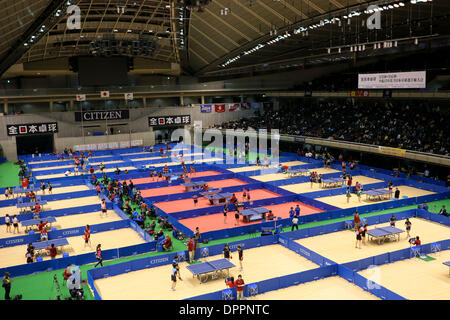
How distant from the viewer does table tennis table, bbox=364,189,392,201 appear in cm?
2897

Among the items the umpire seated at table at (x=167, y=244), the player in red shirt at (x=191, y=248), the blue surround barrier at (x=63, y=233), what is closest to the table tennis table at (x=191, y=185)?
the blue surround barrier at (x=63, y=233)

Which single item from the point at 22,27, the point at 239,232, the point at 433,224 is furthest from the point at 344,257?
the point at 22,27

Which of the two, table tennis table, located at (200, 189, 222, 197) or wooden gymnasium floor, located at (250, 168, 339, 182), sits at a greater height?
Result: wooden gymnasium floor, located at (250, 168, 339, 182)

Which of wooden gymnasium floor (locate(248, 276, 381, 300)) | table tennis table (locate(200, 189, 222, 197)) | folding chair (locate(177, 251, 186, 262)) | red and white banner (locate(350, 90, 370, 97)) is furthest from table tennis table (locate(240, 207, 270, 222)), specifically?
red and white banner (locate(350, 90, 370, 97))

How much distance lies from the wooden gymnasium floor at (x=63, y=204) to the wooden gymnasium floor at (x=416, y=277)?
68.1ft

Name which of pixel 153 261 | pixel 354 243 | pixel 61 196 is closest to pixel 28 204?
pixel 61 196

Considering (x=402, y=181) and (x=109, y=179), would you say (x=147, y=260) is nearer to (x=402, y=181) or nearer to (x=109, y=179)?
(x=109, y=179)

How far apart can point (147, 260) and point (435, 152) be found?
990 inches

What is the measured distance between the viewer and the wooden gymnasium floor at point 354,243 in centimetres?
2044

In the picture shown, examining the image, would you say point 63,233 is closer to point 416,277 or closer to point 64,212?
point 64,212

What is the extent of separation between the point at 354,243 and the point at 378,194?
8087 mm

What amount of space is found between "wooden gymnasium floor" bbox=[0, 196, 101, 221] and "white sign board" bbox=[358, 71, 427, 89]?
82.7ft

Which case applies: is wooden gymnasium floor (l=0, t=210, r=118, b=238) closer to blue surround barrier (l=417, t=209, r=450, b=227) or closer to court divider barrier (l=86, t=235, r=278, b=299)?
court divider barrier (l=86, t=235, r=278, b=299)

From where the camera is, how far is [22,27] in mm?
34406
